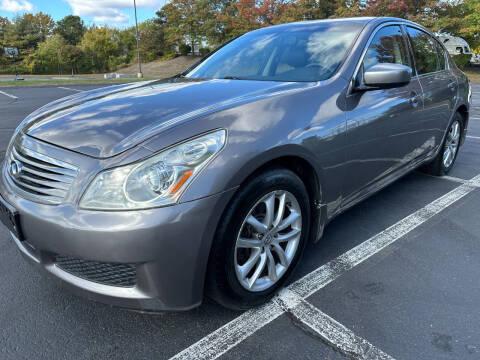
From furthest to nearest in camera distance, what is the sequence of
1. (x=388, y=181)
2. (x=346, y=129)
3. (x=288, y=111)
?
(x=388, y=181) → (x=346, y=129) → (x=288, y=111)

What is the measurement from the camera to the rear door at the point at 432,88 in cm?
319

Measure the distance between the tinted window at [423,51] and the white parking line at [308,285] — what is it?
1257 millimetres

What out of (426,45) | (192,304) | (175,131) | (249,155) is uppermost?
(426,45)

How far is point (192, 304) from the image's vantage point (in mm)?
1645

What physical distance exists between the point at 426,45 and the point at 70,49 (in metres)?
56.2

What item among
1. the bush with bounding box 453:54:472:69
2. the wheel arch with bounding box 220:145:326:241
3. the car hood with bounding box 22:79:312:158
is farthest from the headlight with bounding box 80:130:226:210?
the bush with bounding box 453:54:472:69

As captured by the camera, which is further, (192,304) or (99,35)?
(99,35)

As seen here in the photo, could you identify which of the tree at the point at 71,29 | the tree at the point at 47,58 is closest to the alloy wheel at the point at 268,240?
the tree at the point at 47,58

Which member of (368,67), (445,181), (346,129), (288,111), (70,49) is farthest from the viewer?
(70,49)

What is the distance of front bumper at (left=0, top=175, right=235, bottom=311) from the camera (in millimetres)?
1446

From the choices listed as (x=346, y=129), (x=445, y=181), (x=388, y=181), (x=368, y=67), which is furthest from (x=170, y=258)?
(x=445, y=181)

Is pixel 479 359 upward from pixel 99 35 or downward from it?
downward

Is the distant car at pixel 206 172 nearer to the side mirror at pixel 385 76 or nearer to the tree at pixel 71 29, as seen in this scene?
the side mirror at pixel 385 76

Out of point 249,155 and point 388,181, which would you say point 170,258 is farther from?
point 388,181
